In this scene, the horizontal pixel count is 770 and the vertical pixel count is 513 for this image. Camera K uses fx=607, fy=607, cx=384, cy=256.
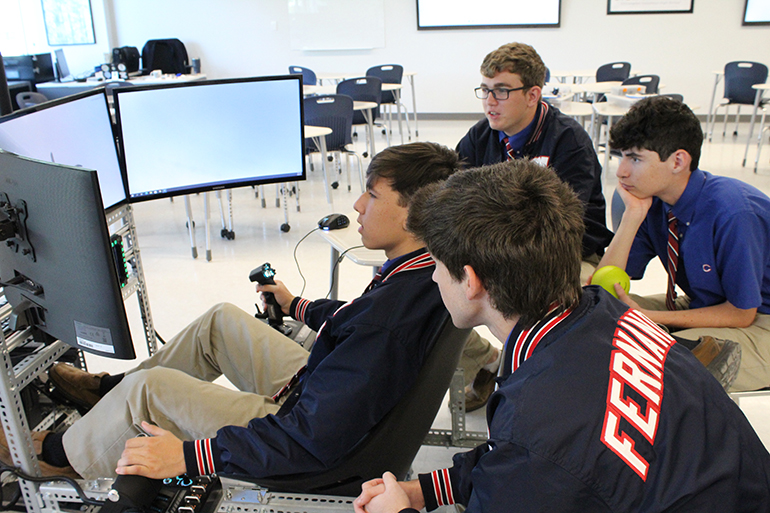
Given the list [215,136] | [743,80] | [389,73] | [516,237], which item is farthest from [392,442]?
[743,80]

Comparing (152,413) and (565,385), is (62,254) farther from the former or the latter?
(565,385)

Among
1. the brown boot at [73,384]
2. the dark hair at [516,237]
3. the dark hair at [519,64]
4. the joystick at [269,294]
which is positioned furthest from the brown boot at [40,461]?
the dark hair at [519,64]

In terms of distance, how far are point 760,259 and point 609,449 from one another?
45.1 inches

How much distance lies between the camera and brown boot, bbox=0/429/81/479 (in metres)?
1.46

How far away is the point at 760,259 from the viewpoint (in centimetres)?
162

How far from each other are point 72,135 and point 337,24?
763cm

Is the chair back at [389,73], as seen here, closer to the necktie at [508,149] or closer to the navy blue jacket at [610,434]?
the necktie at [508,149]

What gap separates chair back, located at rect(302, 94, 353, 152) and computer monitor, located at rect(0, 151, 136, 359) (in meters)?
3.55

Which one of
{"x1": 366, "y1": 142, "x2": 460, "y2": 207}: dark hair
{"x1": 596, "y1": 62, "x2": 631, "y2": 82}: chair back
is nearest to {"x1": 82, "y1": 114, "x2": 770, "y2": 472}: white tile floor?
{"x1": 366, "y1": 142, "x2": 460, "y2": 207}: dark hair

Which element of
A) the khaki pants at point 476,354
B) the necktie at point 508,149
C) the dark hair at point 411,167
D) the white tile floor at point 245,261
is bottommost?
the white tile floor at point 245,261

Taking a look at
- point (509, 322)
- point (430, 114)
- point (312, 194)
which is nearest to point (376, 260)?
point (509, 322)

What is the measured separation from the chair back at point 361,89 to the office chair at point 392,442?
491 cm

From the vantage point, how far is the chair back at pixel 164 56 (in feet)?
28.4

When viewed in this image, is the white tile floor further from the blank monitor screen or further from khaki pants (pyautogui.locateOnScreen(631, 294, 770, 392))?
the blank monitor screen
